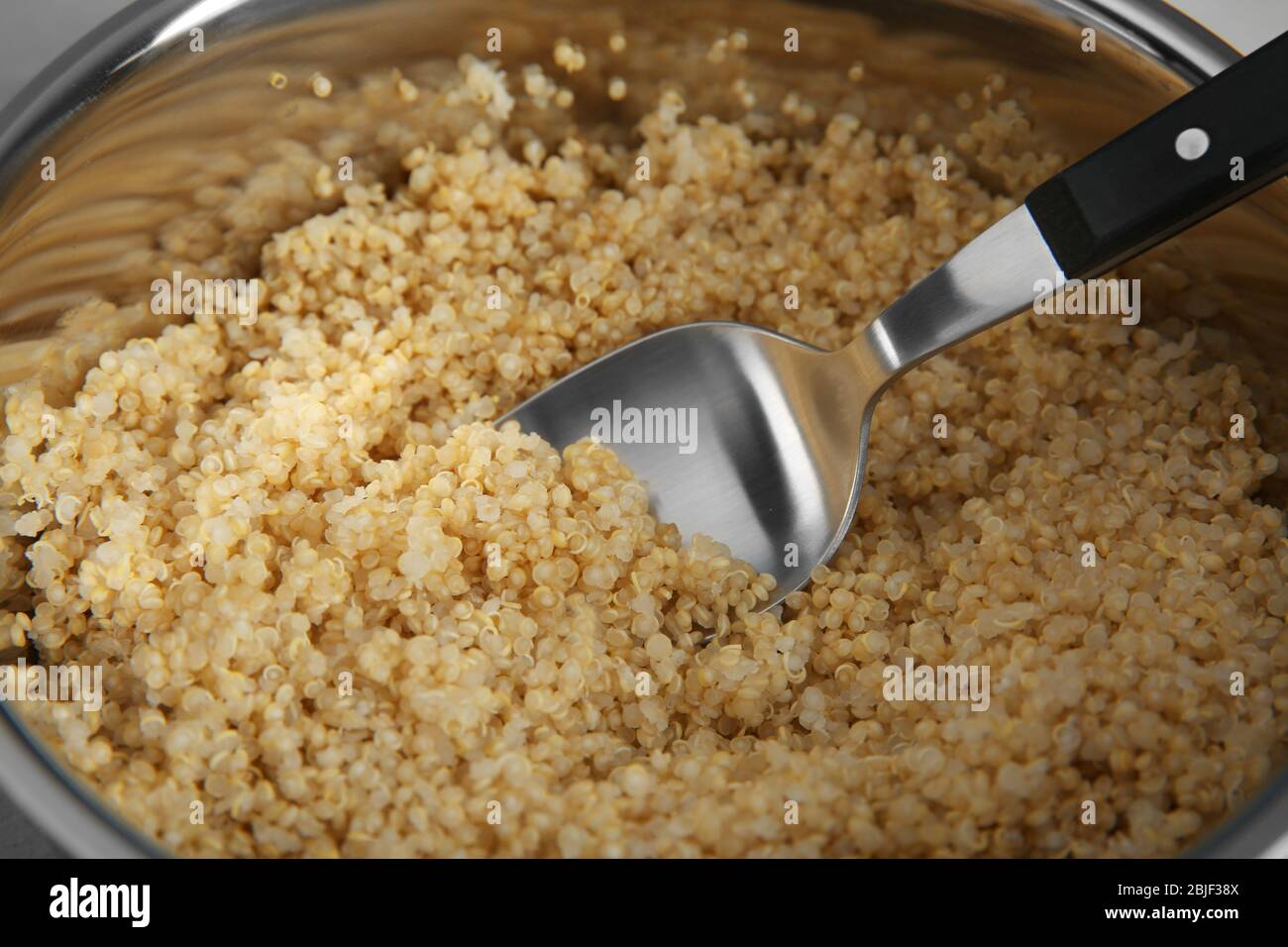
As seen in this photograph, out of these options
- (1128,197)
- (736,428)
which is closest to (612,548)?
(736,428)

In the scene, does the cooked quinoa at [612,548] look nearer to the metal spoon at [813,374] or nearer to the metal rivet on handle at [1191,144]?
the metal spoon at [813,374]

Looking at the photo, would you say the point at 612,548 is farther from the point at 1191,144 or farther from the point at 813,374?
the point at 1191,144

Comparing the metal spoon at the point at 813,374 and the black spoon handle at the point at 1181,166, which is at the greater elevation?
the black spoon handle at the point at 1181,166

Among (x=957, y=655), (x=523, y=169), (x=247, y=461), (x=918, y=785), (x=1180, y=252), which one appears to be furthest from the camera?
(x=523, y=169)

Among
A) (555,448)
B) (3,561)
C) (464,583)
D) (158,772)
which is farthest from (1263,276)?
(3,561)

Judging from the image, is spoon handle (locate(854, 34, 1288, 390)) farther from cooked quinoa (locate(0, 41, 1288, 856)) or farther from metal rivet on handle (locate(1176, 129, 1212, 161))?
cooked quinoa (locate(0, 41, 1288, 856))

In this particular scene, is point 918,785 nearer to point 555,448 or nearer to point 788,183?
point 555,448

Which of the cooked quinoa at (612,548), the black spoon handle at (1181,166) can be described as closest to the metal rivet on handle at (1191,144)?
the black spoon handle at (1181,166)
